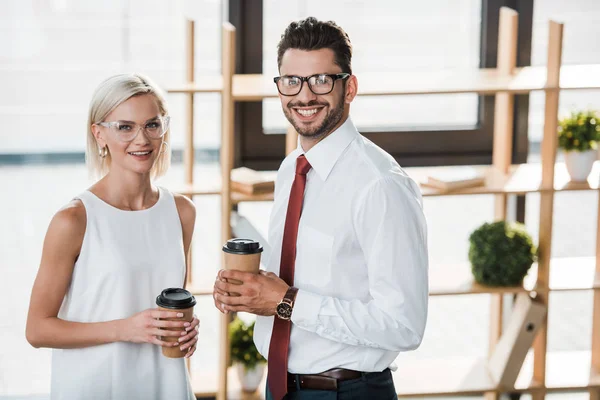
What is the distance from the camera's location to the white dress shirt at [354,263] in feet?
6.91

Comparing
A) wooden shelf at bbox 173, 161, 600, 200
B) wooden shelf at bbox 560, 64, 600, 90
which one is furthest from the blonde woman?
wooden shelf at bbox 560, 64, 600, 90

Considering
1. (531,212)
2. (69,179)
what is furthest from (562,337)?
(69,179)

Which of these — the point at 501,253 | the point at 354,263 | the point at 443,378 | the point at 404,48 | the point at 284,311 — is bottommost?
the point at 443,378

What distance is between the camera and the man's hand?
2.11 m

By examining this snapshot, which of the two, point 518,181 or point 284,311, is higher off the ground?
point 518,181

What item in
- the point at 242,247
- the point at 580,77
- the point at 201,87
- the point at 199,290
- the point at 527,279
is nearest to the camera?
the point at 242,247

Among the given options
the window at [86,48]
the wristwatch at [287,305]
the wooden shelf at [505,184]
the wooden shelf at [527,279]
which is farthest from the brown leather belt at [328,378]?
the window at [86,48]

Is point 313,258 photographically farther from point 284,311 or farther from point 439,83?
point 439,83

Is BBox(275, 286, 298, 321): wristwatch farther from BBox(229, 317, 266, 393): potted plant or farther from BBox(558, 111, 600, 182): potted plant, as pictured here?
BBox(558, 111, 600, 182): potted plant

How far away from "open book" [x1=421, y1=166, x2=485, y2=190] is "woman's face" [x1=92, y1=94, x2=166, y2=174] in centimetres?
146

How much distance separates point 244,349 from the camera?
11.8ft

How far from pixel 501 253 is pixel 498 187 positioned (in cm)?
26

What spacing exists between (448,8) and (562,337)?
65.9 inches

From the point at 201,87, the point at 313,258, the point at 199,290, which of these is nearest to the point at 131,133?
the point at 313,258
